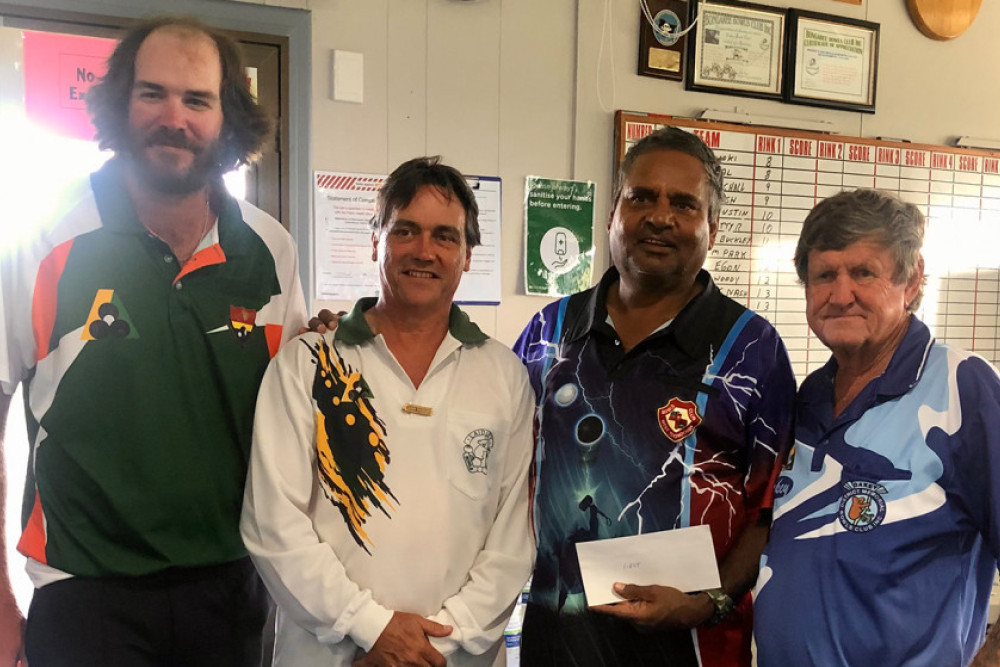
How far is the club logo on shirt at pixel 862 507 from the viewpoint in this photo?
111 cm

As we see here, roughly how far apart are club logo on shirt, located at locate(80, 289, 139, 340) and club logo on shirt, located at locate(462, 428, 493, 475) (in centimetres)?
61

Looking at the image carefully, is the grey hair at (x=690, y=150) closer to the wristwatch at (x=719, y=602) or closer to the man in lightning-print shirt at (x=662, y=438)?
the man in lightning-print shirt at (x=662, y=438)

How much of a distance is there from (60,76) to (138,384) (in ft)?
3.83

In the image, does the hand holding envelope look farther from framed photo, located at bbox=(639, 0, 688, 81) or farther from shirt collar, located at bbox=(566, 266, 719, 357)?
framed photo, located at bbox=(639, 0, 688, 81)

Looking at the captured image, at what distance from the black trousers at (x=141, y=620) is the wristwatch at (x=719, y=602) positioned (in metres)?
0.86

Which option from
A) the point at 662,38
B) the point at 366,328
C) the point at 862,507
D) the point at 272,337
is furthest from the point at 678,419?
the point at 662,38

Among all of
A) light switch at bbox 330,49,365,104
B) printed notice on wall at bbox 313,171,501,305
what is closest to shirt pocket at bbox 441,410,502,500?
printed notice on wall at bbox 313,171,501,305

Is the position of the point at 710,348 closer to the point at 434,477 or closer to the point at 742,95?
the point at 434,477

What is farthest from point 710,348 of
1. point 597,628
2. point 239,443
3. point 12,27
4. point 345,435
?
point 12,27

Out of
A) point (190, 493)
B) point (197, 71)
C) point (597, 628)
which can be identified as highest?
point (197, 71)

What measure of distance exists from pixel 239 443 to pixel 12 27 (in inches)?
54.1

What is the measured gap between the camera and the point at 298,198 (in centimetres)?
208

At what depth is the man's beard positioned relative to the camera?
1255 mm

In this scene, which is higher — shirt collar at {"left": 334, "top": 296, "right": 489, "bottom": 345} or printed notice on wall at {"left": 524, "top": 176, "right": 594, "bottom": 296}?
printed notice on wall at {"left": 524, "top": 176, "right": 594, "bottom": 296}
